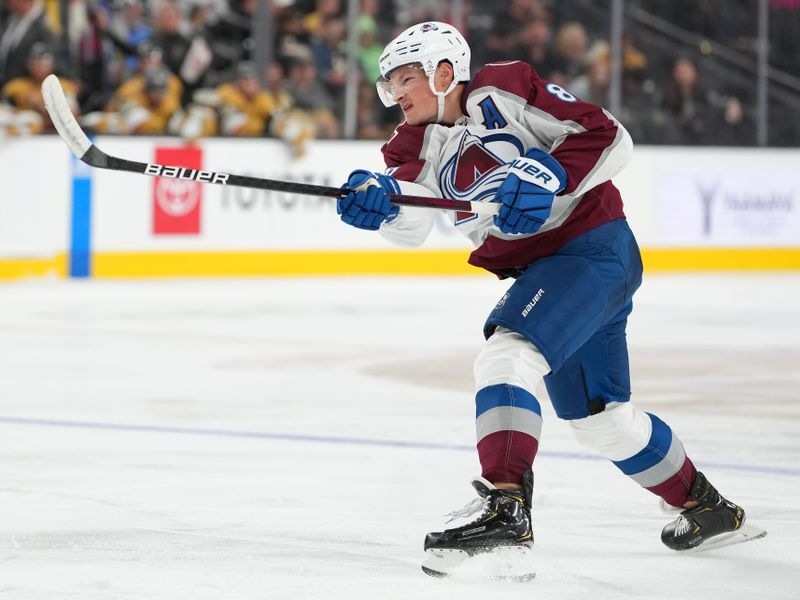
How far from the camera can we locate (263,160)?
33.5ft

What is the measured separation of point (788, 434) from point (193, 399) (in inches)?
75.3

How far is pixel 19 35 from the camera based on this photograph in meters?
9.12

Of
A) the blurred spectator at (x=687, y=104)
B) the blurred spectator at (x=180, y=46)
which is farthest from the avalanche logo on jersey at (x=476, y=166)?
the blurred spectator at (x=687, y=104)

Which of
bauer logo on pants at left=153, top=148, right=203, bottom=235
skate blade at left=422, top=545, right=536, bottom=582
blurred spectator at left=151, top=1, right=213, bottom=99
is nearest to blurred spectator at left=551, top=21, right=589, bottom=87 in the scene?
blurred spectator at left=151, top=1, right=213, bottom=99

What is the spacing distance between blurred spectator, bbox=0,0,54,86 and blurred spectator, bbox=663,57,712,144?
4882mm

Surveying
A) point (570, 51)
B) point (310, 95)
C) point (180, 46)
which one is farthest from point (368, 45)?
point (570, 51)

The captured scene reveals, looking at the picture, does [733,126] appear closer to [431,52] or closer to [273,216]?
[273,216]

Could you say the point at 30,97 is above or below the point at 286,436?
above

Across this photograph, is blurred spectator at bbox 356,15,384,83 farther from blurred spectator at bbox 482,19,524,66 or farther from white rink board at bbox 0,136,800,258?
blurred spectator at bbox 482,19,524,66

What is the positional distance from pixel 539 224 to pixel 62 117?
114cm

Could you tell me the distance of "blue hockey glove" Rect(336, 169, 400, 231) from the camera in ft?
10.2

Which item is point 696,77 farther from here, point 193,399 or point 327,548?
point 327,548

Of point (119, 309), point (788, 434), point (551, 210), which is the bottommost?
point (119, 309)

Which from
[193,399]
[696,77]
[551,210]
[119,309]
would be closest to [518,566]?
[551,210]
